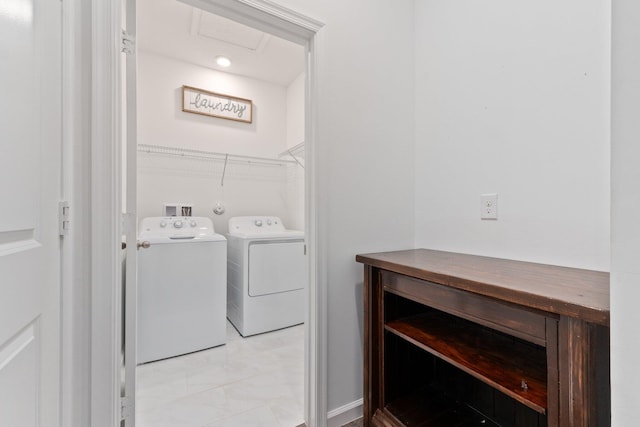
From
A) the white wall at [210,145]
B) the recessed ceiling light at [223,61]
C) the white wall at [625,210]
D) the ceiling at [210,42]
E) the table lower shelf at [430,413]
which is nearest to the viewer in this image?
the white wall at [625,210]

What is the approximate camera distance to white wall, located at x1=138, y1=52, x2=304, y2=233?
2664mm

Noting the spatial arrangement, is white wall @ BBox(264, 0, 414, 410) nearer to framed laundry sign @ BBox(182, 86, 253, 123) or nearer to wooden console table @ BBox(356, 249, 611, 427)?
wooden console table @ BBox(356, 249, 611, 427)

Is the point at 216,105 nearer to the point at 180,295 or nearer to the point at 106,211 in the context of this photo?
the point at 180,295

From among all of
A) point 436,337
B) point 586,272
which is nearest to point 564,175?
point 586,272

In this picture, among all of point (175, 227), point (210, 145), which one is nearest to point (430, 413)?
point (175, 227)

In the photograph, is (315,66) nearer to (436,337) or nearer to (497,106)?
(497,106)

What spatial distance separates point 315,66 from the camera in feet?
4.40

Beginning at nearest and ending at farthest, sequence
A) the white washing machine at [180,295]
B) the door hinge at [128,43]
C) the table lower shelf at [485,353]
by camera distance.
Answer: the table lower shelf at [485,353] → the door hinge at [128,43] → the white washing machine at [180,295]

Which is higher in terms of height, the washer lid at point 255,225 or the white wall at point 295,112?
the white wall at point 295,112

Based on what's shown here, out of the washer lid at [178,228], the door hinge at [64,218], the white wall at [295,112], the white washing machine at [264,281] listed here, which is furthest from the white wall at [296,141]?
the door hinge at [64,218]

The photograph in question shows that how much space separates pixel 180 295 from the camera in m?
2.09

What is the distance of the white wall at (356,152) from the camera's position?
1381 millimetres

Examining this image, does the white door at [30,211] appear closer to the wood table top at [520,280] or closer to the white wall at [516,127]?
the wood table top at [520,280]

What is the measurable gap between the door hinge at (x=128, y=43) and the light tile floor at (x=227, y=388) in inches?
68.5
